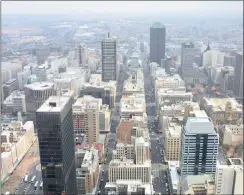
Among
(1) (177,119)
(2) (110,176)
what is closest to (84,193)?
(2) (110,176)

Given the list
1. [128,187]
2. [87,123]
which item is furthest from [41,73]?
[128,187]

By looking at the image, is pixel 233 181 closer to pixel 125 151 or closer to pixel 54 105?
pixel 54 105

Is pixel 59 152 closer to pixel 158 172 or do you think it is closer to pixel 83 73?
pixel 158 172

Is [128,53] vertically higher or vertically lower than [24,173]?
higher

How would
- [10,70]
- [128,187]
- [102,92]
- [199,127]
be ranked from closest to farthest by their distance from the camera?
[128,187] → [199,127] → [102,92] → [10,70]

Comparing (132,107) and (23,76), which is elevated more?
(23,76)

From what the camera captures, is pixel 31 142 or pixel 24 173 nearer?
pixel 24 173
